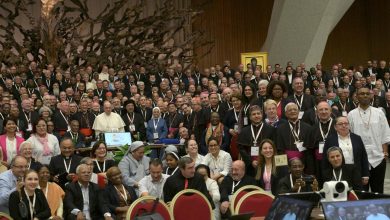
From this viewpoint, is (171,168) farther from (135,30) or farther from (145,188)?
(135,30)

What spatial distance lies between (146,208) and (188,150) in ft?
9.42

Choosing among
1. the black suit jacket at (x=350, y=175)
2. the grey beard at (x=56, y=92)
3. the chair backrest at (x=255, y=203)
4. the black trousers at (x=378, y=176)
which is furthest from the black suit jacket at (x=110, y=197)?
the grey beard at (x=56, y=92)

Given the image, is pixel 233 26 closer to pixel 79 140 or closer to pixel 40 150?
pixel 79 140

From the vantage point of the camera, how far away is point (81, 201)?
6.99 metres

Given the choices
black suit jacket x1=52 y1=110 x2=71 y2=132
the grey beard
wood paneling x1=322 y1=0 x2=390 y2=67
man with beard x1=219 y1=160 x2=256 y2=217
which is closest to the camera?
man with beard x1=219 y1=160 x2=256 y2=217

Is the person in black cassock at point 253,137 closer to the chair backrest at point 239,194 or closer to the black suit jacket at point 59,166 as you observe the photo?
the chair backrest at point 239,194

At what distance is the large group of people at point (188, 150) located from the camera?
698cm

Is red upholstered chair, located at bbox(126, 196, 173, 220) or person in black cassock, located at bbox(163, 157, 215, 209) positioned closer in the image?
red upholstered chair, located at bbox(126, 196, 173, 220)

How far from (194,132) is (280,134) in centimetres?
333

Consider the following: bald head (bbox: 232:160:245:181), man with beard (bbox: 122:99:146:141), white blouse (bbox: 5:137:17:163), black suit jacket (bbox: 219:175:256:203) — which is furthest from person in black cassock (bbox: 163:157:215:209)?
man with beard (bbox: 122:99:146:141)

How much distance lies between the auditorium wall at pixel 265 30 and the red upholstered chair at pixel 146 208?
60.7ft

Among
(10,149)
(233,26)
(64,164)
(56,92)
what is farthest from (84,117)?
(233,26)

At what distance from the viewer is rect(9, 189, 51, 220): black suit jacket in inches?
254

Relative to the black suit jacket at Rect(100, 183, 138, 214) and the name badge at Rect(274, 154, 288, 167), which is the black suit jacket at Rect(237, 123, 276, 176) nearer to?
the name badge at Rect(274, 154, 288, 167)
